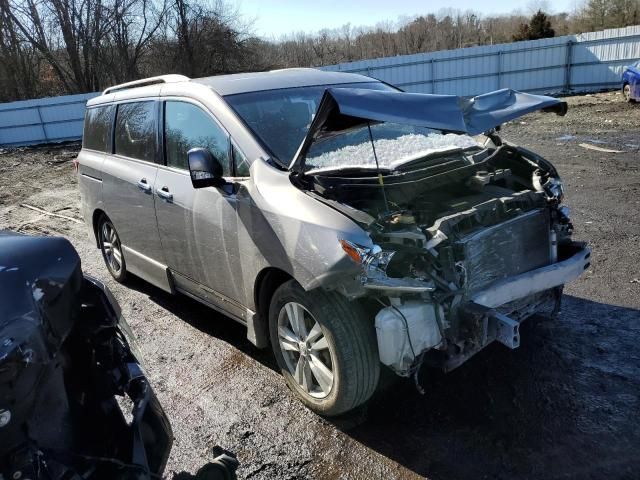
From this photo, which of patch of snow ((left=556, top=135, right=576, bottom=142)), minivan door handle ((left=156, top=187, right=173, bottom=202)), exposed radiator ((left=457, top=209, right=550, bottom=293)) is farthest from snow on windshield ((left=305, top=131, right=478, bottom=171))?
patch of snow ((left=556, top=135, right=576, bottom=142))

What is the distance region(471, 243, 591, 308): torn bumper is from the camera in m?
3.03

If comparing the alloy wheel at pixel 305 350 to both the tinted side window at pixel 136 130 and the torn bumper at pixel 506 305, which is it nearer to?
the torn bumper at pixel 506 305

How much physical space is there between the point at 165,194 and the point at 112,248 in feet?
6.16

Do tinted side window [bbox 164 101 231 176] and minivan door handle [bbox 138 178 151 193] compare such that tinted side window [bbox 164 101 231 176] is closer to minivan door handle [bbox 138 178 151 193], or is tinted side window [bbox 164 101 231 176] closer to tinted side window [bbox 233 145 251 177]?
tinted side window [bbox 233 145 251 177]

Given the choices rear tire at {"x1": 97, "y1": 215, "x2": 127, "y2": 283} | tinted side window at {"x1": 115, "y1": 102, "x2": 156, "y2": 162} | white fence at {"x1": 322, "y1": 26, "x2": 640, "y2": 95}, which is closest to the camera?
tinted side window at {"x1": 115, "y1": 102, "x2": 156, "y2": 162}

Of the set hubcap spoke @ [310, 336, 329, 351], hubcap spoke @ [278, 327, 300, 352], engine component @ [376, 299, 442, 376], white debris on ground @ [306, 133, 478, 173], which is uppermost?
white debris on ground @ [306, 133, 478, 173]

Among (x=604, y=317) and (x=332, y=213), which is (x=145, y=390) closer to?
(x=332, y=213)

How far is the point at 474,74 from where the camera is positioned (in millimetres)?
20922

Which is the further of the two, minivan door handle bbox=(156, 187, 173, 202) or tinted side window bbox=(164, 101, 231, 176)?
minivan door handle bbox=(156, 187, 173, 202)

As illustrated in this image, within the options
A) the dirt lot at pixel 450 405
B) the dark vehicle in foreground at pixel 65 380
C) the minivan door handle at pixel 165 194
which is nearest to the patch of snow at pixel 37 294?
Answer: the dark vehicle in foreground at pixel 65 380

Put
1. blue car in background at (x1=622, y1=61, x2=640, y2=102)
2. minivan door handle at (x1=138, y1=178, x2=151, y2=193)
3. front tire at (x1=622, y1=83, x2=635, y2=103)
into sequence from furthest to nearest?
front tire at (x1=622, y1=83, x2=635, y2=103) → blue car in background at (x1=622, y1=61, x2=640, y2=102) → minivan door handle at (x1=138, y1=178, x2=151, y2=193)

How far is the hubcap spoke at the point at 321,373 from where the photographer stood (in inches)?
123

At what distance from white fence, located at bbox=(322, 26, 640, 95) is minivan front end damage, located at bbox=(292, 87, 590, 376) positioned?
59.3ft

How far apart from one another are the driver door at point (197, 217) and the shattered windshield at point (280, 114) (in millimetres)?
237
